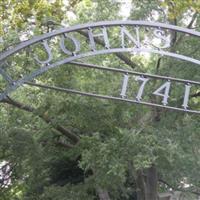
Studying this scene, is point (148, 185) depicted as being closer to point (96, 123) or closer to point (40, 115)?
point (96, 123)

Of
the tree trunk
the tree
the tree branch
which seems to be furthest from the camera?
the tree trunk

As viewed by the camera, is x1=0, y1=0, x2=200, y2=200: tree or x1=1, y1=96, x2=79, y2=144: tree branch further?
x1=1, y1=96, x2=79, y2=144: tree branch

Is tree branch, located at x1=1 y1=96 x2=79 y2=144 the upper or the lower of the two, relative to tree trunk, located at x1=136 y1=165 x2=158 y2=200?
upper

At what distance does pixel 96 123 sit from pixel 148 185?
2819 mm

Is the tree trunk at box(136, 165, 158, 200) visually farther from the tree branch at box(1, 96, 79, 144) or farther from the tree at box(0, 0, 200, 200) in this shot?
the tree branch at box(1, 96, 79, 144)

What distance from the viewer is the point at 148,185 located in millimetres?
13258

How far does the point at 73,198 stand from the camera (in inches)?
489

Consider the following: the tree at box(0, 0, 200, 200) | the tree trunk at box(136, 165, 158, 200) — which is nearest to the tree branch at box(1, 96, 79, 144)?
the tree at box(0, 0, 200, 200)

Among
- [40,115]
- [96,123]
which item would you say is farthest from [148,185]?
[40,115]

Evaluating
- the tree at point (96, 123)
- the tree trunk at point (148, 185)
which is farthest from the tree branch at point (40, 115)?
the tree trunk at point (148, 185)

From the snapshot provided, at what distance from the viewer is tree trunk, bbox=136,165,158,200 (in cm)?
1314

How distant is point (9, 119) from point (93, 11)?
3.69 m

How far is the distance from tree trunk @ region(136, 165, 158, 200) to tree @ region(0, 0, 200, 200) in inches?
1.1

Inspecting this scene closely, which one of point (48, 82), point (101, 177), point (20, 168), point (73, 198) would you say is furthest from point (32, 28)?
point (20, 168)
